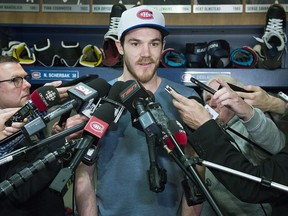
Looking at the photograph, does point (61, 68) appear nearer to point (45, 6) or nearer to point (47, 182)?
point (45, 6)

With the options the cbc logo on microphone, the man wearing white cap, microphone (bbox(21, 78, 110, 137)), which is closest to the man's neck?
the man wearing white cap

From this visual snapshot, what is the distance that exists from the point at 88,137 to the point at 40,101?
186mm

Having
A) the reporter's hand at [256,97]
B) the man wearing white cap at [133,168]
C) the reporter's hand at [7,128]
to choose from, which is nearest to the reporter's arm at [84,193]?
the man wearing white cap at [133,168]

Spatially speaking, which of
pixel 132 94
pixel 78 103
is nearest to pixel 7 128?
pixel 78 103

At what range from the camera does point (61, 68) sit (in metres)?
2.30

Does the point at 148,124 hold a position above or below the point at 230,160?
above

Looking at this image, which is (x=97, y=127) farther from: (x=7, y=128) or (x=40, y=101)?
(x=7, y=128)

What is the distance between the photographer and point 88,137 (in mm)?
899

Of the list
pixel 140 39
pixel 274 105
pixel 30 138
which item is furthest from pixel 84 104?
pixel 274 105

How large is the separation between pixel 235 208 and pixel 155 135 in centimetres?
89

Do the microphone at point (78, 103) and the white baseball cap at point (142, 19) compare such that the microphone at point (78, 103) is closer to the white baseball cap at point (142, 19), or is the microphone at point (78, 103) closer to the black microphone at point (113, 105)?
the black microphone at point (113, 105)

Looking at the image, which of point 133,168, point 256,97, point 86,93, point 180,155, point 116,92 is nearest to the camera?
point 180,155

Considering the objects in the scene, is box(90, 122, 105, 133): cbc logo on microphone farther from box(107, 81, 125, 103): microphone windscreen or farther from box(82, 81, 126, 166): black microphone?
box(107, 81, 125, 103): microphone windscreen

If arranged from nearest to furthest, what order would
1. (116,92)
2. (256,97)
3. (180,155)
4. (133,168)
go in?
(180,155) < (116,92) < (133,168) < (256,97)
